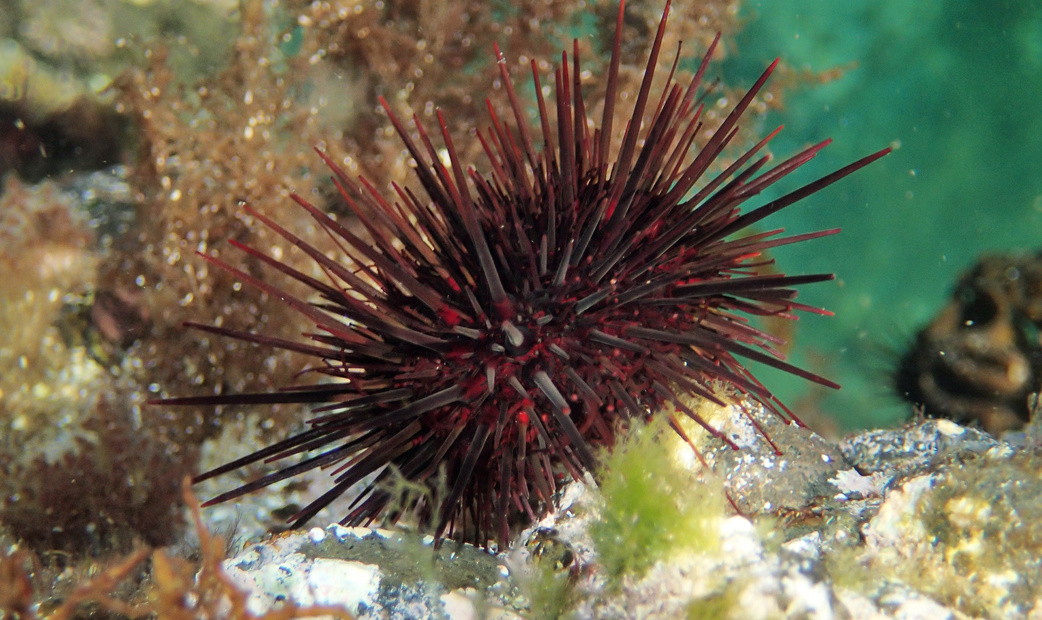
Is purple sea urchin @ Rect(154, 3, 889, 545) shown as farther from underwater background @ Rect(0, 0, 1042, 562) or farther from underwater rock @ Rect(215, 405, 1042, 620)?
underwater background @ Rect(0, 0, 1042, 562)

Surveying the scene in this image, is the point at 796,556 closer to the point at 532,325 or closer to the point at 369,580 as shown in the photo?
the point at 532,325

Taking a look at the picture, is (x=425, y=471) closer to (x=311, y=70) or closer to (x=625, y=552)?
(x=625, y=552)

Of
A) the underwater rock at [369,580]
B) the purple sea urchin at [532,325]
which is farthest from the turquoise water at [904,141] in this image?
the underwater rock at [369,580]

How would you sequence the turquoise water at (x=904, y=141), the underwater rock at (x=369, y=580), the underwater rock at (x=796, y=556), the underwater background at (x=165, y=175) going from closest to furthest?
1. the underwater rock at (x=796, y=556)
2. the underwater rock at (x=369, y=580)
3. the underwater background at (x=165, y=175)
4. the turquoise water at (x=904, y=141)

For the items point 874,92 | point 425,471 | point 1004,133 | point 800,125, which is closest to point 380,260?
point 425,471

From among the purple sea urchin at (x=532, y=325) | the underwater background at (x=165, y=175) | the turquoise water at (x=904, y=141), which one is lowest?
the turquoise water at (x=904, y=141)

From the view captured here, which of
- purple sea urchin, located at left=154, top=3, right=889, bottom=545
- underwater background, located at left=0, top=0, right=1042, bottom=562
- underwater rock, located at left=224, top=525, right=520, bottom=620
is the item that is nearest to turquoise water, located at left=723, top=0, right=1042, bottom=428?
underwater background, located at left=0, top=0, right=1042, bottom=562

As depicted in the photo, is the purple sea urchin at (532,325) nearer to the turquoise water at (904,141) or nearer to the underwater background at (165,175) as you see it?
the underwater background at (165,175)

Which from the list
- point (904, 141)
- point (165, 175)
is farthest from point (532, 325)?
point (904, 141)
